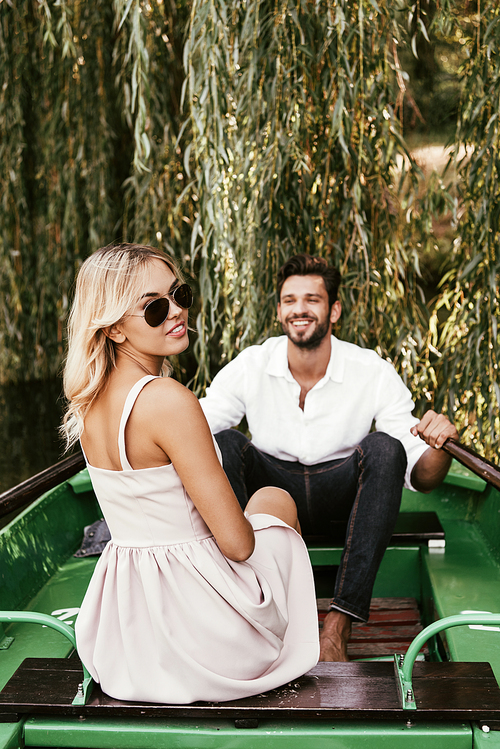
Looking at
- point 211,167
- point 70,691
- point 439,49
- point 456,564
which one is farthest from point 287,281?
point 439,49

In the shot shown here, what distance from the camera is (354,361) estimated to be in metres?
2.37

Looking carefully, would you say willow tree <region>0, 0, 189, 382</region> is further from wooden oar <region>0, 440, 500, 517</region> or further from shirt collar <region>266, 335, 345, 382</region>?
wooden oar <region>0, 440, 500, 517</region>

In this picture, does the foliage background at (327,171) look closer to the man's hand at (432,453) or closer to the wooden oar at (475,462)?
the man's hand at (432,453)

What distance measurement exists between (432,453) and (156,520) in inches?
38.6

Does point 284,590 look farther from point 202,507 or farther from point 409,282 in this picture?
point 409,282

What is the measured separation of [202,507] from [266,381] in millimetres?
1111

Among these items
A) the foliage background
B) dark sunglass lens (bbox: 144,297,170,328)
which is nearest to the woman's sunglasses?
dark sunglass lens (bbox: 144,297,170,328)

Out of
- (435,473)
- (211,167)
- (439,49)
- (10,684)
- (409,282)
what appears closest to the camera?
(10,684)

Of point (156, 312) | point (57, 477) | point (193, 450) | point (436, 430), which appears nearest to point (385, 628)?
point (436, 430)

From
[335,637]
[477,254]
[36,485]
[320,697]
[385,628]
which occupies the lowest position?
[385,628]

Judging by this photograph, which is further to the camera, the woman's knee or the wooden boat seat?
the woman's knee

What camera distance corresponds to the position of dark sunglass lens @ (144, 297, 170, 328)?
139 centimetres

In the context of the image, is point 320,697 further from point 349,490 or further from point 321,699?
point 349,490

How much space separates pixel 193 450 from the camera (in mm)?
1315
